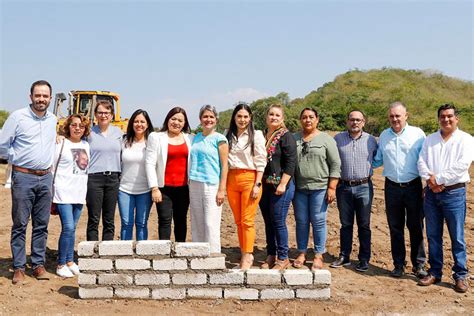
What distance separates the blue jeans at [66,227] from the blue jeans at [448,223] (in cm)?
351

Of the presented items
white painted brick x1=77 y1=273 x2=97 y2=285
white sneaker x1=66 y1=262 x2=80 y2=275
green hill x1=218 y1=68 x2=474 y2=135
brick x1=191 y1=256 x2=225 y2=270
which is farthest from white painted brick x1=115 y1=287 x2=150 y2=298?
green hill x1=218 y1=68 x2=474 y2=135

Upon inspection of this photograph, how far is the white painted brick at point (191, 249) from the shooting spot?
3.96 meters

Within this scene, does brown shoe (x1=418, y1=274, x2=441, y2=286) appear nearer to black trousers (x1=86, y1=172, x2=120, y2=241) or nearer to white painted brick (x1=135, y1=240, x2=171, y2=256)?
white painted brick (x1=135, y1=240, x2=171, y2=256)

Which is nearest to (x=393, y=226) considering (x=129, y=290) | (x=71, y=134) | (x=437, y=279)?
(x=437, y=279)

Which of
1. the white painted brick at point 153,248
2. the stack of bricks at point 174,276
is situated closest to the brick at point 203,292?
the stack of bricks at point 174,276

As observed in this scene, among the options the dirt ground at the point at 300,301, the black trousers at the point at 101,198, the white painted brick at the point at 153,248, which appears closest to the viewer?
the dirt ground at the point at 300,301

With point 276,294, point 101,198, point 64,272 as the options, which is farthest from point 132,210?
point 276,294

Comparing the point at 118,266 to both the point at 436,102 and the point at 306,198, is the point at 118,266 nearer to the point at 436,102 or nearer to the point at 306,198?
the point at 306,198

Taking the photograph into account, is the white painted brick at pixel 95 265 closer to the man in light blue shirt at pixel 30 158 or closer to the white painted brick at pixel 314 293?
the man in light blue shirt at pixel 30 158

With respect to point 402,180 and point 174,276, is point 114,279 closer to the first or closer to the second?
point 174,276

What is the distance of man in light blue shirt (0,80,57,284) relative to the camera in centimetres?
419

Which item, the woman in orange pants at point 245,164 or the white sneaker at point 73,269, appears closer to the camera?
the woman in orange pants at point 245,164

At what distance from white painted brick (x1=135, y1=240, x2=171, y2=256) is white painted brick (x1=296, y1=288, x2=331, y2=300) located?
1.23 metres

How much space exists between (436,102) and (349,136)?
2495 centimetres
